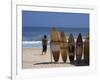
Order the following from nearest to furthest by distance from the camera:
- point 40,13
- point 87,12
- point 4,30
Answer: point 4,30
point 40,13
point 87,12

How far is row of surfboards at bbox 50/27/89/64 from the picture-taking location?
88.3 inches

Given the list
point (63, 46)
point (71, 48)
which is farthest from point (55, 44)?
point (71, 48)

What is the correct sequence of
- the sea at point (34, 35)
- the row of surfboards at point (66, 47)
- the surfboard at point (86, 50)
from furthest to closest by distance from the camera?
1. the surfboard at point (86, 50)
2. the row of surfboards at point (66, 47)
3. the sea at point (34, 35)

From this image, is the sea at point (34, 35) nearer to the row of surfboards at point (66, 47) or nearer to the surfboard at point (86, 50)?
the row of surfboards at point (66, 47)

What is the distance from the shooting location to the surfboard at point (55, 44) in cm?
223

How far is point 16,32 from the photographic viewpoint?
2.09 m

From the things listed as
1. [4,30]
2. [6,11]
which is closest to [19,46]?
[4,30]

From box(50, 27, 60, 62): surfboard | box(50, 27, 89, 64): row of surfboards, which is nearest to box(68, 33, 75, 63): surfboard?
box(50, 27, 89, 64): row of surfboards

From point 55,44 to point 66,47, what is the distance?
0.13 m

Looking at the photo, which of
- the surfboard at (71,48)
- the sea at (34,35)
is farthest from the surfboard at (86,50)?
the sea at (34,35)

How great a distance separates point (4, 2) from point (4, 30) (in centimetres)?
29

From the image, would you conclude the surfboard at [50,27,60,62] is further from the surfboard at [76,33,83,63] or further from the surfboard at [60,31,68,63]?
the surfboard at [76,33,83,63]

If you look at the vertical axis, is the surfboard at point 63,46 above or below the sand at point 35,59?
above
